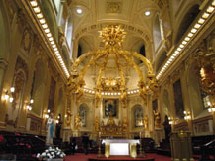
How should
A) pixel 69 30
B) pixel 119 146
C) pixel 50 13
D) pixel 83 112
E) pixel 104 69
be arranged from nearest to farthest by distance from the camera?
1. pixel 119 146
2. pixel 50 13
3. pixel 104 69
4. pixel 69 30
5. pixel 83 112

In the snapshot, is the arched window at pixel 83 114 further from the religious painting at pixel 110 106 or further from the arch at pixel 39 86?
the arch at pixel 39 86

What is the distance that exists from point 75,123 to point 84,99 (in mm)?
5082

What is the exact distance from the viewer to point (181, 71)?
522 inches

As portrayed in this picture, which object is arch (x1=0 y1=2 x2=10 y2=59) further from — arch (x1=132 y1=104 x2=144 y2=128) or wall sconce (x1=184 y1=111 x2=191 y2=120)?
arch (x1=132 y1=104 x2=144 y2=128)

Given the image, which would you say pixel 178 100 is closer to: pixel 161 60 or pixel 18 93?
pixel 161 60

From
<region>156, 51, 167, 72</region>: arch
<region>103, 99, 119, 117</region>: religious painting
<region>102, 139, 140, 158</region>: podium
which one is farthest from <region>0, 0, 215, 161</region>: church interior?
<region>102, 139, 140, 158</region>: podium

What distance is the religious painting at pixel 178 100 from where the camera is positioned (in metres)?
13.4

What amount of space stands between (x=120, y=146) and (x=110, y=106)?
1507 cm

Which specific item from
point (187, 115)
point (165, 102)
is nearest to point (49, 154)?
point (187, 115)

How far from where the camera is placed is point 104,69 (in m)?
13.6

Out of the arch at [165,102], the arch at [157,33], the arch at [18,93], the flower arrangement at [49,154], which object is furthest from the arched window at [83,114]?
the flower arrangement at [49,154]

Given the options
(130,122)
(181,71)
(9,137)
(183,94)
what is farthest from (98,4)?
(9,137)

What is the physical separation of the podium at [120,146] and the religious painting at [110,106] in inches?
573

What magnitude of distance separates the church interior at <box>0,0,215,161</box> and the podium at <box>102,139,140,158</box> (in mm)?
373
